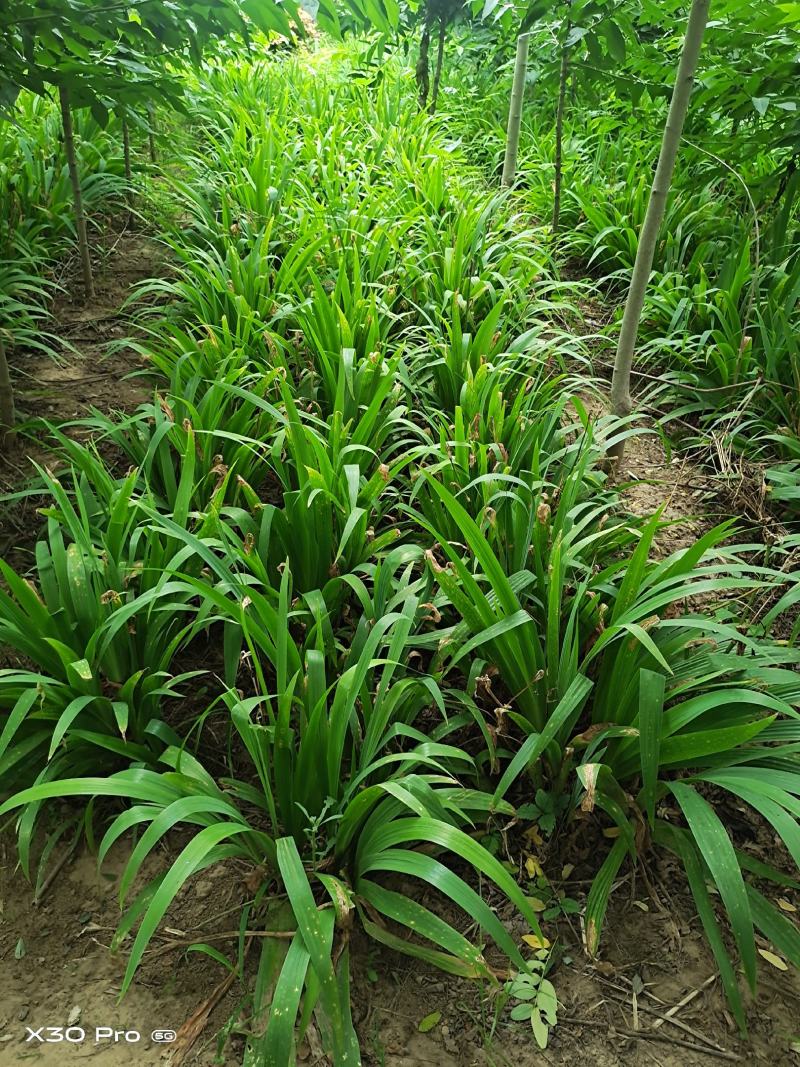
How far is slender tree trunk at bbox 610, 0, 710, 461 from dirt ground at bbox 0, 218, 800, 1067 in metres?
1.25

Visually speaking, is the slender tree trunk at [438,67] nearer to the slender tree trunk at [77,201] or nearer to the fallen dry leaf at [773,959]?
the slender tree trunk at [77,201]

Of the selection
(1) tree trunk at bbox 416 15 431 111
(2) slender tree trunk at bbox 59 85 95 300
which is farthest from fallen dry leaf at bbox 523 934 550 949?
(1) tree trunk at bbox 416 15 431 111

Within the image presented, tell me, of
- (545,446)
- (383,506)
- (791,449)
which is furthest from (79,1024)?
(791,449)

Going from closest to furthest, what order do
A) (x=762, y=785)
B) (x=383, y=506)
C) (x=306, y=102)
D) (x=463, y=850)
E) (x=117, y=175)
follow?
(x=463, y=850) < (x=762, y=785) < (x=383, y=506) < (x=117, y=175) < (x=306, y=102)

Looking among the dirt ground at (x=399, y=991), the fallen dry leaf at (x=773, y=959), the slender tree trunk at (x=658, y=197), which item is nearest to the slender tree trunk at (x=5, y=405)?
the dirt ground at (x=399, y=991)

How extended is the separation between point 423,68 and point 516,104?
1.90 metres

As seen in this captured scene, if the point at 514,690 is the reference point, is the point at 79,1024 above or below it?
below

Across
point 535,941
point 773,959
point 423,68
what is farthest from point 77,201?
point 423,68

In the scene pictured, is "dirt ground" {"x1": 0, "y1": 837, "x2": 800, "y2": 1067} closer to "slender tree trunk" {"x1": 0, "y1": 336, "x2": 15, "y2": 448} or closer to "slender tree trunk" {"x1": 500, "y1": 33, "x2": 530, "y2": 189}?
"slender tree trunk" {"x1": 0, "y1": 336, "x2": 15, "y2": 448}

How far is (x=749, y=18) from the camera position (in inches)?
80.6

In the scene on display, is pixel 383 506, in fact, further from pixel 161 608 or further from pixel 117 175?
pixel 117 175

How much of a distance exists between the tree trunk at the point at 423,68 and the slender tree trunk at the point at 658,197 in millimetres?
2969

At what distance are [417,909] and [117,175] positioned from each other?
3.37 meters

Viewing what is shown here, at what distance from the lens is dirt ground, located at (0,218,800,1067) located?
1.03 m
